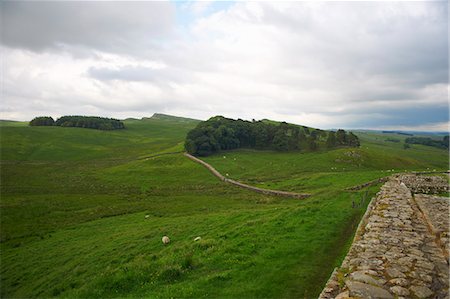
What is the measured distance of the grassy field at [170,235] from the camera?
14.3m

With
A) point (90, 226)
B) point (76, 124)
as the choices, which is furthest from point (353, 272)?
point (76, 124)

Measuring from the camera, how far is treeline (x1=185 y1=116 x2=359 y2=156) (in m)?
95.9

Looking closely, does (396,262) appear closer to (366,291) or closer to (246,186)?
(366,291)

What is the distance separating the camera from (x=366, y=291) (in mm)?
8586

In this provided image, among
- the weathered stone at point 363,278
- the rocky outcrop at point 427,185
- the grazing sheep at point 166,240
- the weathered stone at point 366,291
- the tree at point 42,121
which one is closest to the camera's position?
the weathered stone at point 366,291

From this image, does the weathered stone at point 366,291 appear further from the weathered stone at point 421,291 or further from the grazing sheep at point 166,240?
the grazing sheep at point 166,240

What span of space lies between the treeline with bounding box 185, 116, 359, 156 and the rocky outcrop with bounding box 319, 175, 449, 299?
8166 centimetres

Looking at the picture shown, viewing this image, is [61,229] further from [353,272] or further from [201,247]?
[353,272]

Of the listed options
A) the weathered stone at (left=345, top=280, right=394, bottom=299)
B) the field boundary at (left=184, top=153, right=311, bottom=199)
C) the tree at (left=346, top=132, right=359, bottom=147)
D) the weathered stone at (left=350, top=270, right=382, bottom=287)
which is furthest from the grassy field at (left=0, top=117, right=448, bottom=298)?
the tree at (left=346, top=132, right=359, bottom=147)

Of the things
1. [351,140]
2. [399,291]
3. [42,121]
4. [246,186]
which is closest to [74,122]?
[42,121]

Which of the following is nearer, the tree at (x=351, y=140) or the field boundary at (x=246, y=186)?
the field boundary at (x=246, y=186)

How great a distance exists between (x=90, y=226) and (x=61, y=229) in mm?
3296

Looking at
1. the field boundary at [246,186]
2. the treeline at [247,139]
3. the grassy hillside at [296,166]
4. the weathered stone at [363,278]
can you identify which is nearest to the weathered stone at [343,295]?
the weathered stone at [363,278]

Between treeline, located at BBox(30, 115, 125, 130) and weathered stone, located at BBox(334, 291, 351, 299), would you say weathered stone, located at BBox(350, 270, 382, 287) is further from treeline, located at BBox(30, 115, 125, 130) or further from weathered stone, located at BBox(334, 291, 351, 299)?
treeline, located at BBox(30, 115, 125, 130)
